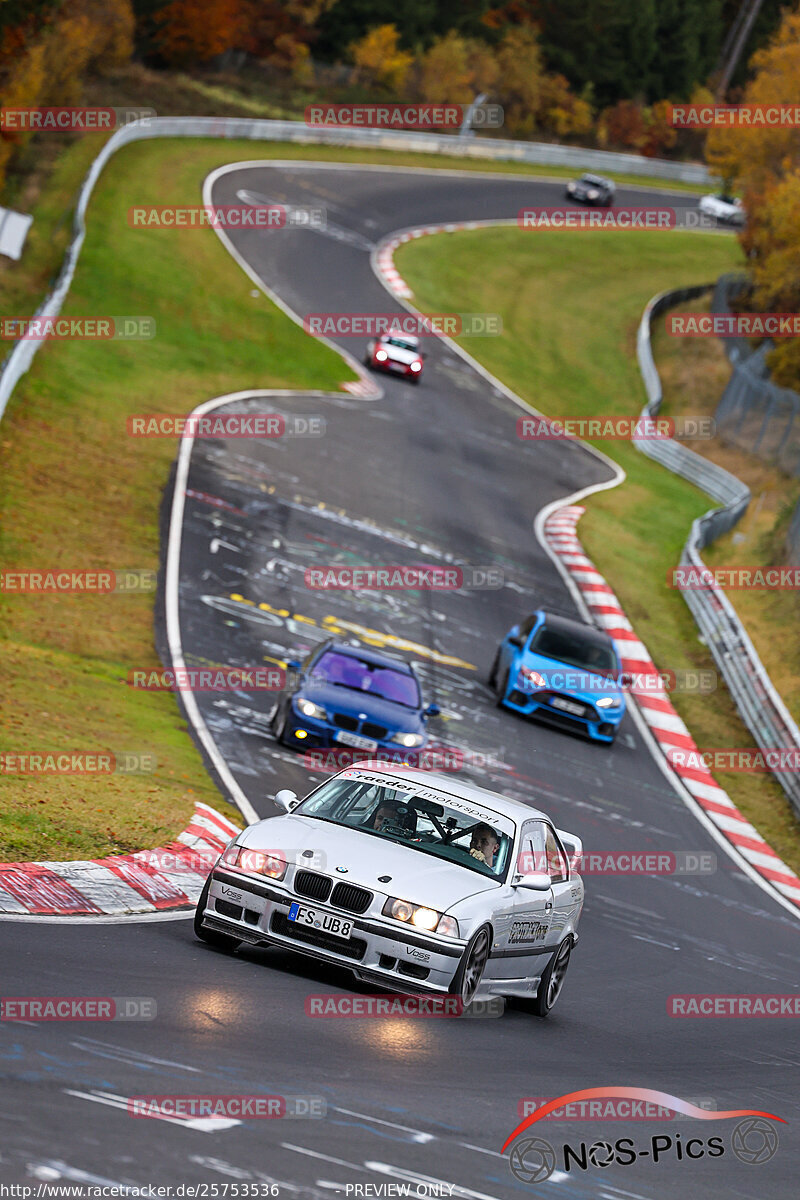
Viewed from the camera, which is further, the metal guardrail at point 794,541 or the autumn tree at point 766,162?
the autumn tree at point 766,162

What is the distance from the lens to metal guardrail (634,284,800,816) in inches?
947

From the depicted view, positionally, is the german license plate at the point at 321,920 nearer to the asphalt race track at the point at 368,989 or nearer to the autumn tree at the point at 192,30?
the asphalt race track at the point at 368,989

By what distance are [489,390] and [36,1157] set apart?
4068 cm

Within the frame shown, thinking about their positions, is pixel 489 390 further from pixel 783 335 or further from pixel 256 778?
pixel 256 778

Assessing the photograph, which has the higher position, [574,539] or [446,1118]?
[446,1118]

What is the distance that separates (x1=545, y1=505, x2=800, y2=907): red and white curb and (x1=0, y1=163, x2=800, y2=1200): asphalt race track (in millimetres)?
528

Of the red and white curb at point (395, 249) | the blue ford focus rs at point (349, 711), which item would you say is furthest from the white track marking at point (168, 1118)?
the red and white curb at point (395, 249)

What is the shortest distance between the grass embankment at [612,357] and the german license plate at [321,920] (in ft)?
39.3

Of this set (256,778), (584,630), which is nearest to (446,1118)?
(256,778)

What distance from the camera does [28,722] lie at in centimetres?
1603

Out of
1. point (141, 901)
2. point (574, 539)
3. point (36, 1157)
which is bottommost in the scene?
point (574, 539)

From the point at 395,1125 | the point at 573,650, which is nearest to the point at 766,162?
the point at 573,650

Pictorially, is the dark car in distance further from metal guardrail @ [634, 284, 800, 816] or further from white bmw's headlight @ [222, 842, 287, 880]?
white bmw's headlight @ [222, 842, 287, 880]

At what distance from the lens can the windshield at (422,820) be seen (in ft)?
34.3
